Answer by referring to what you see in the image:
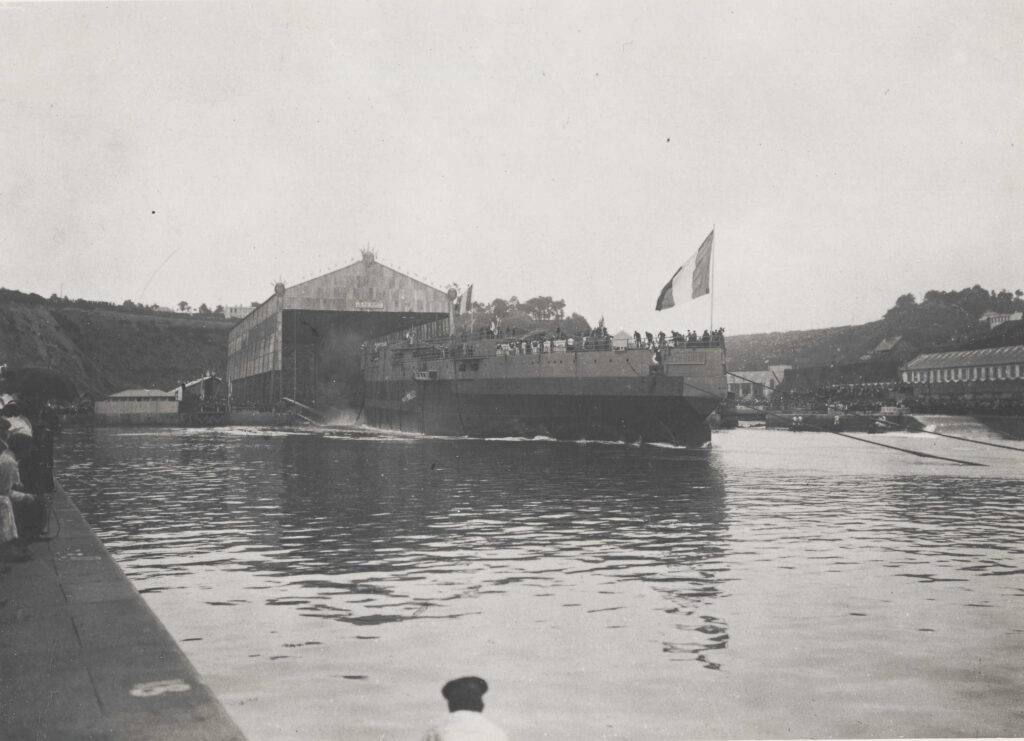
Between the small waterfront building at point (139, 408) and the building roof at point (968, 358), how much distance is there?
2353 inches

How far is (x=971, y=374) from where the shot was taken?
199ft

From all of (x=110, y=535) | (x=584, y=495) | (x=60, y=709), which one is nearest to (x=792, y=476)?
(x=584, y=495)

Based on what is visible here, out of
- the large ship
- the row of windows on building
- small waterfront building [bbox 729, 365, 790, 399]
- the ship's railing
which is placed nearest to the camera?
the large ship

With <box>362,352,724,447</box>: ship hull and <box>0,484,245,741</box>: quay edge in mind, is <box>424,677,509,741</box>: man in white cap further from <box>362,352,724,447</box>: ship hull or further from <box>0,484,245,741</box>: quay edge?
<box>362,352,724,447</box>: ship hull

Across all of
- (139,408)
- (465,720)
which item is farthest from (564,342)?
(139,408)

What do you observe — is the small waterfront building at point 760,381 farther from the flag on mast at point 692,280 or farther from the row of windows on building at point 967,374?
the flag on mast at point 692,280

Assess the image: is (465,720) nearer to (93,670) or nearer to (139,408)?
(93,670)

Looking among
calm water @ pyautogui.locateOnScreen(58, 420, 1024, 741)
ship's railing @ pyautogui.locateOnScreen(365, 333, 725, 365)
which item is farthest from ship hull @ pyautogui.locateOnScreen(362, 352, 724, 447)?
calm water @ pyautogui.locateOnScreen(58, 420, 1024, 741)

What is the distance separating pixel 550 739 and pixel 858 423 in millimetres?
62658

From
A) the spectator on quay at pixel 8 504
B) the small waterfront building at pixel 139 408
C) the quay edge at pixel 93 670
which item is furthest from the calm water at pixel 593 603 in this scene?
the small waterfront building at pixel 139 408

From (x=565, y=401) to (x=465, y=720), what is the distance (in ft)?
123

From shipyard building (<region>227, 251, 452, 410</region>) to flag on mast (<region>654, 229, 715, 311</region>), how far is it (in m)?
29.7

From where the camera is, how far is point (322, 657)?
7426 millimetres

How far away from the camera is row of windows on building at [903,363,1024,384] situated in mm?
52719
